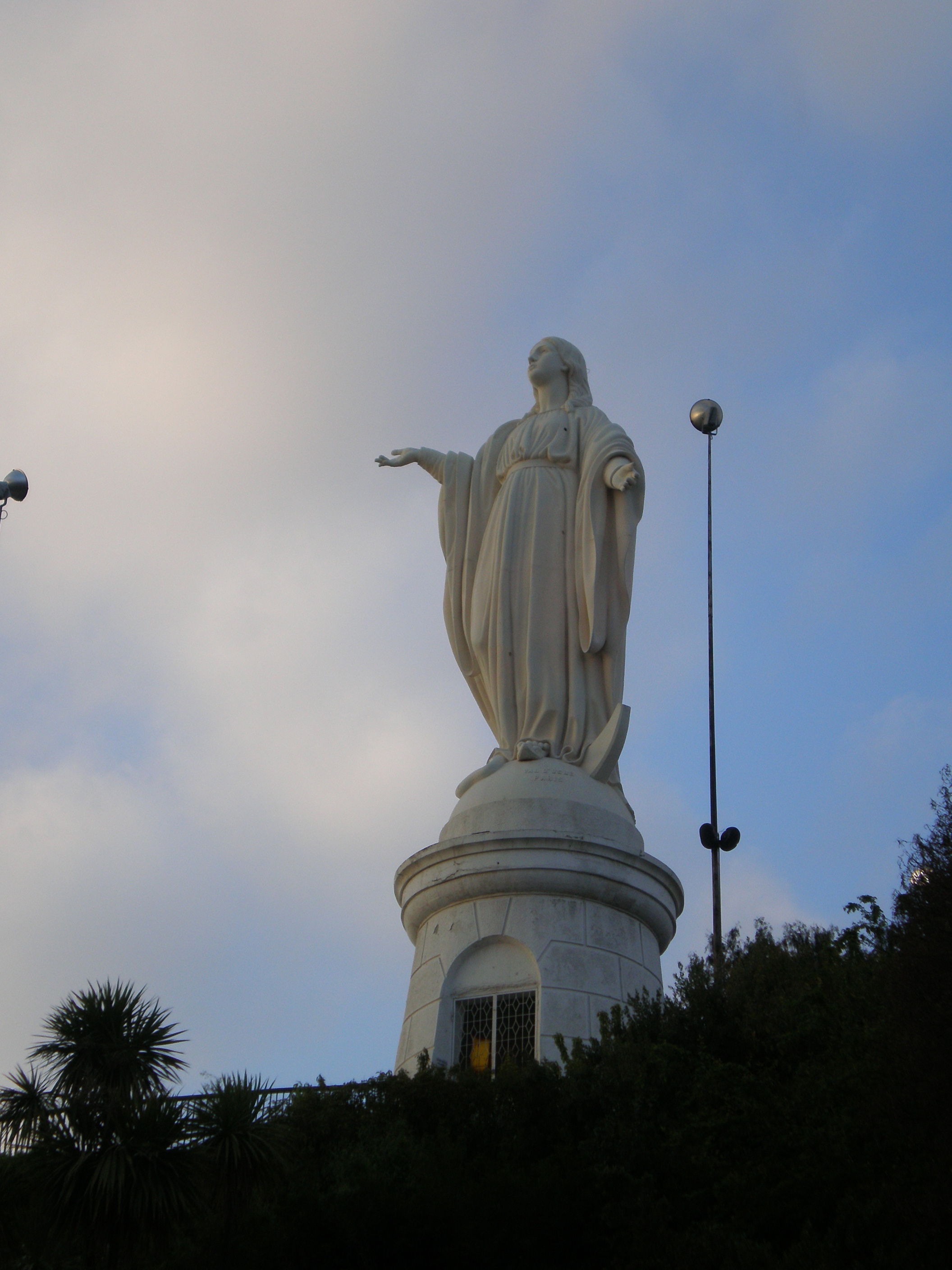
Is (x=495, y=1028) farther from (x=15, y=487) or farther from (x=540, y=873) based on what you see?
(x=15, y=487)

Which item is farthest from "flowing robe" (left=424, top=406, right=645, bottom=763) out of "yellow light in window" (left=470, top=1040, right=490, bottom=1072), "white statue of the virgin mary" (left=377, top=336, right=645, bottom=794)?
"yellow light in window" (left=470, top=1040, right=490, bottom=1072)

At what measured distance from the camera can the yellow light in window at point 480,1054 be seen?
15117 mm

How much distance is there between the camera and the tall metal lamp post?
19.8 meters

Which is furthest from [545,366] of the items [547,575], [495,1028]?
[495,1028]

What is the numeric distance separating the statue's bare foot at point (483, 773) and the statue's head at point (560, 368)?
4.61 metres

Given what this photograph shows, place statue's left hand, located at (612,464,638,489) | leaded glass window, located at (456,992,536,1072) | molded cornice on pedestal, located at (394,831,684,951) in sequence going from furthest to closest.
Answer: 1. statue's left hand, located at (612,464,638,489)
2. molded cornice on pedestal, located at (394,831,684,951)
3. leaded glass window, located at (456,992,536,1072)

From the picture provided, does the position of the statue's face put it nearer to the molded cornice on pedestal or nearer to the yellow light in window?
the molded cornice on pedestal

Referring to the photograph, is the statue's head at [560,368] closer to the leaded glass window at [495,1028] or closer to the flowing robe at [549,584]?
the flowing robe at [549,584]

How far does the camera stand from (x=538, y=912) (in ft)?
51.0

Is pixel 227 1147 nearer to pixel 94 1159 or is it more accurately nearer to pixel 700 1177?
pixel 94 1159

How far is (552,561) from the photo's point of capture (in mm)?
17891

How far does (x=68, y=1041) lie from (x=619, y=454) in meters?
9.34

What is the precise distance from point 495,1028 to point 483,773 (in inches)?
111

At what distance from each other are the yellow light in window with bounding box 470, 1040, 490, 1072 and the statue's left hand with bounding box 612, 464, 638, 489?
20.3 feet
